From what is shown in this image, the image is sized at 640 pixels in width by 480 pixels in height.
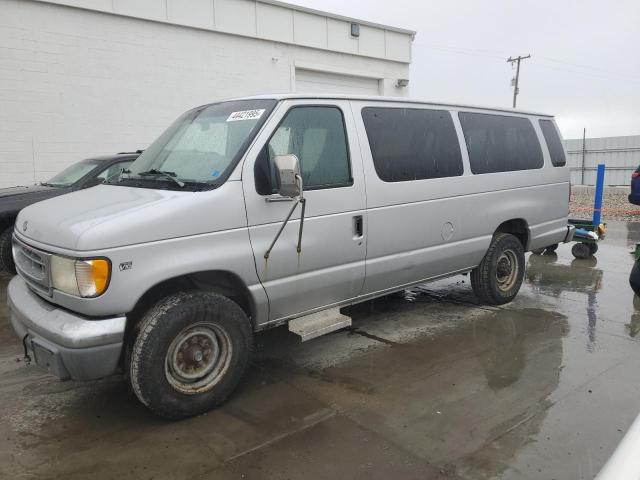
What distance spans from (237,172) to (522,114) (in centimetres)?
400

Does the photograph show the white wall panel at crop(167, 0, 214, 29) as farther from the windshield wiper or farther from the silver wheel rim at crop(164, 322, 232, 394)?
the silver wheel rim at crop(164, 322, 232, 394)

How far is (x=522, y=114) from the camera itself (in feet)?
19.5

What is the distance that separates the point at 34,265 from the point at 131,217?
913 mm

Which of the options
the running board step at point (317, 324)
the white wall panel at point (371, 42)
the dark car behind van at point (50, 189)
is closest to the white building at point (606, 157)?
the white wall panel at point (371, 42)

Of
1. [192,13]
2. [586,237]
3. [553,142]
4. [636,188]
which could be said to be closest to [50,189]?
[192,13]

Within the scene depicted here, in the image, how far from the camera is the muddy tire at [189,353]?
10.3ft

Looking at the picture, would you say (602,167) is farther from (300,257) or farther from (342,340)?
(300,257)

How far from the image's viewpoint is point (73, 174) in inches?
310

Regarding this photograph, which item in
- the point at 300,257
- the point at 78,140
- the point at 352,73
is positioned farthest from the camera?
the point at 352,73

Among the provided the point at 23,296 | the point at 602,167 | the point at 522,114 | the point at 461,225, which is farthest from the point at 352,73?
the point at 23,296

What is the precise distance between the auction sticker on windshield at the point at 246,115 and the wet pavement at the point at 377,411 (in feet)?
6.73

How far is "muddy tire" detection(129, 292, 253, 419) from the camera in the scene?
314cm

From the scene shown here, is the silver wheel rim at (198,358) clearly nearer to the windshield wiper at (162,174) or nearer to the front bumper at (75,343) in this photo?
the front bumper at (75,343)

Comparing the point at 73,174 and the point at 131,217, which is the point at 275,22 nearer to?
the point at 73,174
